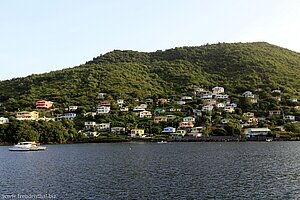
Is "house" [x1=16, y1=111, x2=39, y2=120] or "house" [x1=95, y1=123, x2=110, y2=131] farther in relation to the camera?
"house" [x1=95, y1=123, x2=110, y2=131]

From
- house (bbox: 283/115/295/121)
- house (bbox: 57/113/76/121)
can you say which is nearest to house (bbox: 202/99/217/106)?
house (bbox: 283/115/295/121)

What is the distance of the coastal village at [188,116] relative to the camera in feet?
329


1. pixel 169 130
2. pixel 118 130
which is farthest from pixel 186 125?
pixel 118 130

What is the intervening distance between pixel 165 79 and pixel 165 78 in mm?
1102

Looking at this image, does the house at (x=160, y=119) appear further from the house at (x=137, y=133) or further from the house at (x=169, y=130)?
the house at (x=137, y=133)

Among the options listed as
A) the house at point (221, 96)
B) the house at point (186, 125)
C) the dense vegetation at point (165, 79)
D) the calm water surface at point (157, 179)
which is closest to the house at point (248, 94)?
the dense vegetation at point (165, 79)

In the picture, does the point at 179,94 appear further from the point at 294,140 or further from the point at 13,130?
the point at 13,130

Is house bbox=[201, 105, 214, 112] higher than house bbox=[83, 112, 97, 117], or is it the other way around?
house bbox=[201, 105, 214, 112]

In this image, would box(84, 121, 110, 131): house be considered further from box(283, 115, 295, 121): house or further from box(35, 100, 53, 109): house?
box(283, 115, 295, 121): house

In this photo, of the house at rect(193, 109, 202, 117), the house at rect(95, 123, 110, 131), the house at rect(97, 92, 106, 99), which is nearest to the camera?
the house at rect(95, 123, 110, 131)

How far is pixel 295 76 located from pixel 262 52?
31.5 meters

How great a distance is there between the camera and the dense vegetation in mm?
133375

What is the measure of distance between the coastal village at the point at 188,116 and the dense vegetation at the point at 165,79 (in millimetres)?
2310

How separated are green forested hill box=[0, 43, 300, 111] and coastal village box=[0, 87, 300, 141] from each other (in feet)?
24.8
